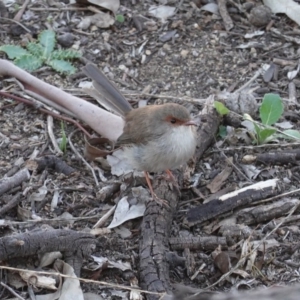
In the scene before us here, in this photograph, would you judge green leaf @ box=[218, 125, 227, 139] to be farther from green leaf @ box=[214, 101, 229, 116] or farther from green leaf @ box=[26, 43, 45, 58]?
green leaf @ box=[26, 43, 45, 58]

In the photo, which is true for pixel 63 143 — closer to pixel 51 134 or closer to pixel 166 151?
pixel 51 134

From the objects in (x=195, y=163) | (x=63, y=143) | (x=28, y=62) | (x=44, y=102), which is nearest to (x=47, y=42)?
(x=28, y=62)

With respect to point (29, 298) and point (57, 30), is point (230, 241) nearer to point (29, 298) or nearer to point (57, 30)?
point (29, 298)

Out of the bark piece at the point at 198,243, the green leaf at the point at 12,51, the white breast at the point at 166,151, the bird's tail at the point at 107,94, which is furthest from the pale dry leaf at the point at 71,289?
the green leaf at the point at 12,51

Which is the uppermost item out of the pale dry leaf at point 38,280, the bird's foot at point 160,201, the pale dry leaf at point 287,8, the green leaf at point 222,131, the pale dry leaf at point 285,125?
the pale dry leaf at point 287,8

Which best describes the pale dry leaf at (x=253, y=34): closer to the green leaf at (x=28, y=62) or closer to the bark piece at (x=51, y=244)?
the green leaf at (x=28, y=62)

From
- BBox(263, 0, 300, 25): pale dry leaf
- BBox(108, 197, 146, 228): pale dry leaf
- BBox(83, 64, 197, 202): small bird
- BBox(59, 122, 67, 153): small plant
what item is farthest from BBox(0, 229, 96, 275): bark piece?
BBox(263, 0, 300, 25): pale dry leaf
